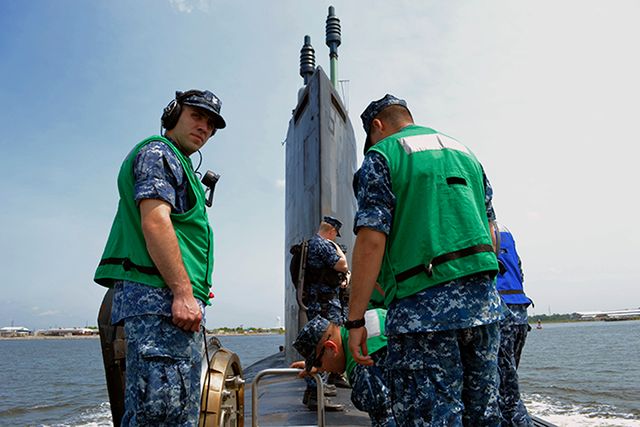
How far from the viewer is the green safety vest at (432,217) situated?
2250mm

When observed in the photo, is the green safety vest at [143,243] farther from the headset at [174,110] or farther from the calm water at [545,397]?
the calm water at [545,397]

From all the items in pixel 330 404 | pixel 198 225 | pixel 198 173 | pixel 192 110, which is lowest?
pixel 330 404

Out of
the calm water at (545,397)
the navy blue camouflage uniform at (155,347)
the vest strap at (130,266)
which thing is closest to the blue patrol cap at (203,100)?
the navy blue camouflage uniform at (155,347)

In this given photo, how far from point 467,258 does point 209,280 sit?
1.38 m

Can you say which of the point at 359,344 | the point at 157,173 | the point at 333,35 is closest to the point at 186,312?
the point at 157,173

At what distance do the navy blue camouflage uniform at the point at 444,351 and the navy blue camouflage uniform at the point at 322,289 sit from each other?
116 inches

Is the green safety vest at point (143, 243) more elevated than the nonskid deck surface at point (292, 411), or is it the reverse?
the green safety vest at point (143, 243)

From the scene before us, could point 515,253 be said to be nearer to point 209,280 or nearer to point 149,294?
point 209,280

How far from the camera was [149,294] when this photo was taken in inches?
96.2

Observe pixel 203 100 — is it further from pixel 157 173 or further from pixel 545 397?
pixel 545 397

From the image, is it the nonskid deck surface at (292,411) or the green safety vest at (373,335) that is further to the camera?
the nonskid deck surface at (292,411)

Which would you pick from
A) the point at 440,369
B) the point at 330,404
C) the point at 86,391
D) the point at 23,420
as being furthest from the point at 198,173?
the point at 86,391

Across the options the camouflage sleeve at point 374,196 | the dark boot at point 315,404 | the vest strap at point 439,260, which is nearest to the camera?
the vest strap at point 439,260

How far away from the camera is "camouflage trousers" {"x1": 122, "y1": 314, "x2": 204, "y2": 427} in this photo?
2.28 meters
